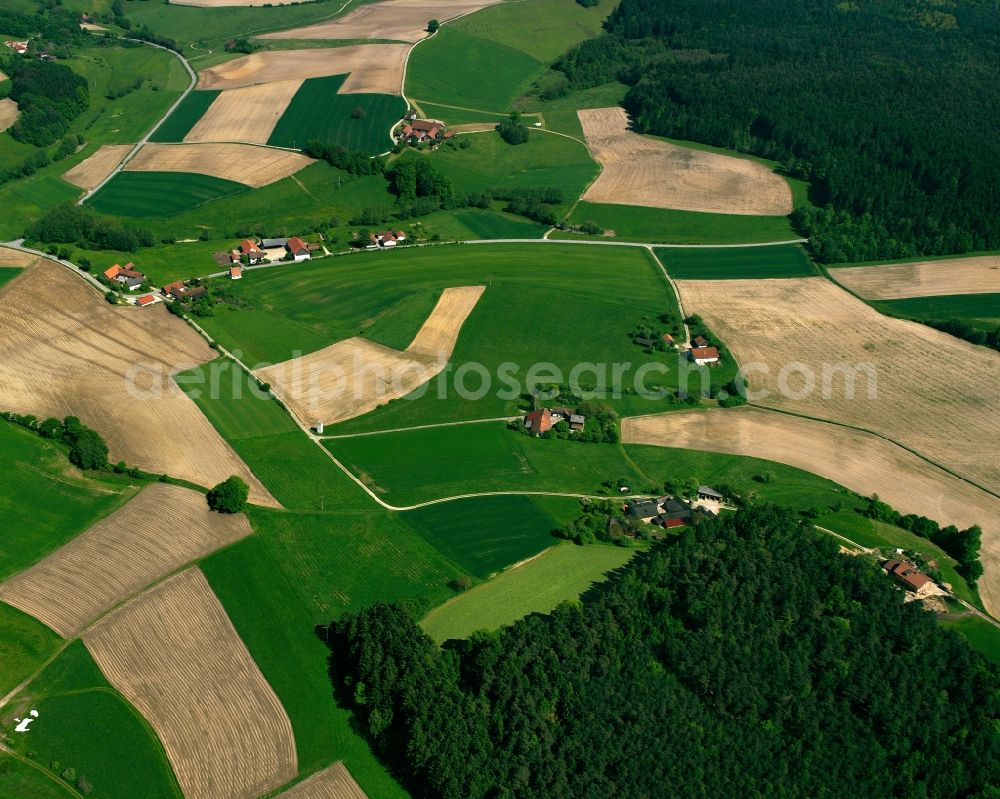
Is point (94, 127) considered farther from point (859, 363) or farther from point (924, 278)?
point (924, 278)

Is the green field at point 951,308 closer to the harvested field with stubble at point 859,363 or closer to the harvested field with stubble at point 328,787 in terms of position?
the harvested field with stubble at point 859,363

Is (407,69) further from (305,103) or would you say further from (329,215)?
(329,215)

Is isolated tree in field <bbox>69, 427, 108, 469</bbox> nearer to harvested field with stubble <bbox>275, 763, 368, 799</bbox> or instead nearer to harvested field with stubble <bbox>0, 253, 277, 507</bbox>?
harvested field with stubble <bbox>0, 253, 277, 507</bbox>

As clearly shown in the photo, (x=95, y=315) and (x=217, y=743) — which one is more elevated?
(x=95, y=315)

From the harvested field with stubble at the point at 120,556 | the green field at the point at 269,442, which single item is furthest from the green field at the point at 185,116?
the harvested field with stubble at the point at 120,556

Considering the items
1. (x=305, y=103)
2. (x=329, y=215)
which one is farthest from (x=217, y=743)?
(x=305, y=103)
